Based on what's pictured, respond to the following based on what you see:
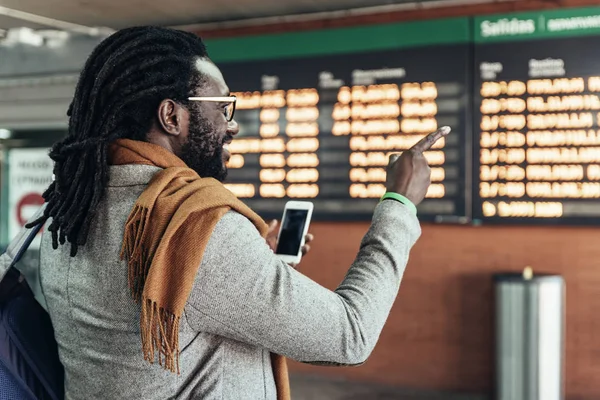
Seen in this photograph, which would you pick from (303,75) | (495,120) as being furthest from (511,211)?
(303,75)

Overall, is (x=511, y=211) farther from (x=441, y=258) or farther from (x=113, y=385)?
(x=113, y=385)

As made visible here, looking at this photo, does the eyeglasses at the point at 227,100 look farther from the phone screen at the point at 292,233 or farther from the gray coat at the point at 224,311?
the phone screen at the point at 292,233

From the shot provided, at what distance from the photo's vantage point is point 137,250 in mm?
917

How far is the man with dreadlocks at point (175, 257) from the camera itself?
0.89 m

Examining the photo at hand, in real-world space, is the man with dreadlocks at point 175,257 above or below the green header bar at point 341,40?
below

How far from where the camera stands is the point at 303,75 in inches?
157

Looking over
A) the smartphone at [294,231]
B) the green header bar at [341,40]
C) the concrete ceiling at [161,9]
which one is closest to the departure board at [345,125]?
the green header bar at [341,40]

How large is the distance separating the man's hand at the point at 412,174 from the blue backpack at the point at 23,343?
2.00ft

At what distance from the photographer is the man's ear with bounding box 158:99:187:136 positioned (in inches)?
39.9

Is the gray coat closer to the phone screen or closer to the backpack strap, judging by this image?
the backpack strap

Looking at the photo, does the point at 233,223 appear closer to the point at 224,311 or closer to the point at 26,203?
the point at 224,311

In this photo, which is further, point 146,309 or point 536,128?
point 536,128

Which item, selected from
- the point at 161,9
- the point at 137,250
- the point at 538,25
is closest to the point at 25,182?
the point at 161,9

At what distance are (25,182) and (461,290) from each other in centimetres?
277
